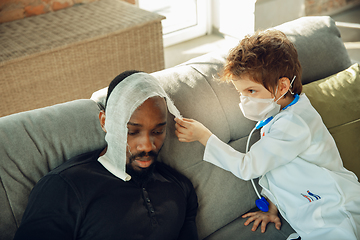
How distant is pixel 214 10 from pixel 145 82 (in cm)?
292

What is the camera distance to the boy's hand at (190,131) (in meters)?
1.33

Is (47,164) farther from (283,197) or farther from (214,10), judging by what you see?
(214,10)

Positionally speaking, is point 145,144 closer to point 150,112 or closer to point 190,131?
point 150,112

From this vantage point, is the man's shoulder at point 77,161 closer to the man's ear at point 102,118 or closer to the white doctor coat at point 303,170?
the man's ear at point 102,118

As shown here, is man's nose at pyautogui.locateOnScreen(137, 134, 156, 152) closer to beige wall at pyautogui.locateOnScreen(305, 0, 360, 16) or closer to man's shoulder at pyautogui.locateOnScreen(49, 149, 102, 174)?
man's shoulder at pyautogui.locateOnScreen(49, 149, 102, 174)

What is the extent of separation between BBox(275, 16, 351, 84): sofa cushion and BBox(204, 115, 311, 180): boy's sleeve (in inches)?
21.4

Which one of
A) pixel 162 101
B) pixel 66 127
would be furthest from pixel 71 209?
pixel 162 101

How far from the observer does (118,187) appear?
3.85 ft

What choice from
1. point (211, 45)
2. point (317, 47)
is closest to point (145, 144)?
point (317, 47)

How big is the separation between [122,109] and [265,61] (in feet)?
2.04

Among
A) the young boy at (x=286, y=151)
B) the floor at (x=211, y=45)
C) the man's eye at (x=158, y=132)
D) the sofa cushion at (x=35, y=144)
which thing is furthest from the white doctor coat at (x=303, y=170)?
the floor at (x=211, y=45)

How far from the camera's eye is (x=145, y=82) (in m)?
1.14

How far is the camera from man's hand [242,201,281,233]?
151cm

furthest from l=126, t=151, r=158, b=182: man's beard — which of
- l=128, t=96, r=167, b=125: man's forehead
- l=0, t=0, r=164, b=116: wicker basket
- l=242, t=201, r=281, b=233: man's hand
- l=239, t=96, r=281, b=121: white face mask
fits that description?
l=0, t=0, r=164, b=116: wicker basket
